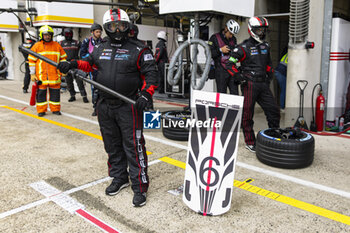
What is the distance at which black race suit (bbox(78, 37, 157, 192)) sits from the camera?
3.35 metres

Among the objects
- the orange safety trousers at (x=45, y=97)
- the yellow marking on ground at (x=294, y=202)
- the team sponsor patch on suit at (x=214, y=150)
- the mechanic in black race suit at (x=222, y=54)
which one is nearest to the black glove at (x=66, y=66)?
the team sponsor patch on suit at (x=214, y=150)

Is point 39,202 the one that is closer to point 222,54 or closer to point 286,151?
point 286,151

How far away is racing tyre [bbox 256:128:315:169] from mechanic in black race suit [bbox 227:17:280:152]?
0.66 m

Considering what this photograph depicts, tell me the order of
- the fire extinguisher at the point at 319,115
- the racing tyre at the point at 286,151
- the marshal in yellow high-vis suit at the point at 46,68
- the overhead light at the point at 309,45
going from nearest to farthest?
the racing tyre at the point at 286,151
the overhead light at the point at 309,45
the fire extinguisher at the point at 319,115
the marshal in yellow high-vis suit at the point at 46,68

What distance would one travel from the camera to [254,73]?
5035 mm

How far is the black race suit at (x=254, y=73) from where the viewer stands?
5016 millimetres

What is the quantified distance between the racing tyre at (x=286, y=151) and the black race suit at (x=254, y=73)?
0.65 m

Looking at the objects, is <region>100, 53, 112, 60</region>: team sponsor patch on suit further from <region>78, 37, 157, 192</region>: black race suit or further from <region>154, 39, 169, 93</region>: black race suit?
<region>154, 39, 169, 93</region>: black race suit

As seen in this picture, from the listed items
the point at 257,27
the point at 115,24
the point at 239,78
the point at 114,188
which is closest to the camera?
the point at 115,24

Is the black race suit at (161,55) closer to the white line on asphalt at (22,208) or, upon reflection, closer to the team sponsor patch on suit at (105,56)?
the team sponsor patch on suit at (105,56)

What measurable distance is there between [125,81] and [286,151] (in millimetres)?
2328

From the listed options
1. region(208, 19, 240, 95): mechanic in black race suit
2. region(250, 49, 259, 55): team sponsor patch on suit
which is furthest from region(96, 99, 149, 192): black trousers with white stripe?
region(208, 19, 240, 95): mechanic in black race suit

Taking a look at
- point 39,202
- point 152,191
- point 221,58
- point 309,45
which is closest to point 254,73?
point 221,58

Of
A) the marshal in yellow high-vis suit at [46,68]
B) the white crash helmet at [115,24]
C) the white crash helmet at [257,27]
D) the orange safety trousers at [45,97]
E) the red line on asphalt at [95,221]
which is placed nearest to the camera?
the red line on asphalt at [95,221]
